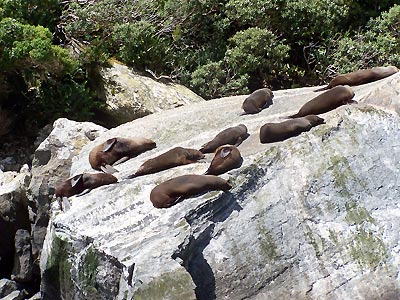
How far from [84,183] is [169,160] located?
3.47 ft

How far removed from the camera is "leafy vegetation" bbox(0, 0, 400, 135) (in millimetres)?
13695

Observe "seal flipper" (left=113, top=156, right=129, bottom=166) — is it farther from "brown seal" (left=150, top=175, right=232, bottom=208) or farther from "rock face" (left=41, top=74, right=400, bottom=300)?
"brown seal" (left=150, top=175, right=232, bottom=208)

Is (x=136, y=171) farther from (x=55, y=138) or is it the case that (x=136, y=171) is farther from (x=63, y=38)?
(x=63, y=38)

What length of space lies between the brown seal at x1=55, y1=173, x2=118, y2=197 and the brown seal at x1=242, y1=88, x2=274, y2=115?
7.57ft

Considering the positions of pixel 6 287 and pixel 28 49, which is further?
pixel 28 49

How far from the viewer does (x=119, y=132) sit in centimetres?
1032

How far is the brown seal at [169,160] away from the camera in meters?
8.43

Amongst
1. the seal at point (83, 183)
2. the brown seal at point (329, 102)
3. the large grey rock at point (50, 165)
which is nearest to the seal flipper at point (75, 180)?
the seal at point (83, 183)

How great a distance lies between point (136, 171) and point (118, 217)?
1.06 metres

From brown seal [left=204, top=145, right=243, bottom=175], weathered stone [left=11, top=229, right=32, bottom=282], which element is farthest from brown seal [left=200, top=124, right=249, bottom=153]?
weathered stone [left=11, top=229, right=32, bottom=282]

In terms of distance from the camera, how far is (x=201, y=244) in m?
7.38

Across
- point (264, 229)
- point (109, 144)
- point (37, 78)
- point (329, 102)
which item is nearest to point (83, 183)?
point (109, 144)

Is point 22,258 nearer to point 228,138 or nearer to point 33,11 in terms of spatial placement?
point 228,138

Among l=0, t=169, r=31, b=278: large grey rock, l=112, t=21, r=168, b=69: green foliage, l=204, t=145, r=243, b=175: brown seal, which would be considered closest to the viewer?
l=204, t=145, r=243, b=175: brown seal
